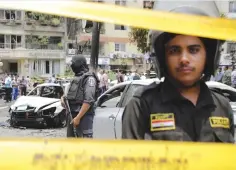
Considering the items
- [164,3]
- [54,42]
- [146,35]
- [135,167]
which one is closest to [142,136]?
[135,167]

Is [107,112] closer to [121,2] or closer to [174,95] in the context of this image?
[174,95]

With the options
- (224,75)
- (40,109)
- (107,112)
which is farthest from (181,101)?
(224,75)

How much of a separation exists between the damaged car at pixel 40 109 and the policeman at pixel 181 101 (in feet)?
5.58

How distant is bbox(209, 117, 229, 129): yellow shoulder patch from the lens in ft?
6.12

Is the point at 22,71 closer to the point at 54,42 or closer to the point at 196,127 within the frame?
the point at 54,42

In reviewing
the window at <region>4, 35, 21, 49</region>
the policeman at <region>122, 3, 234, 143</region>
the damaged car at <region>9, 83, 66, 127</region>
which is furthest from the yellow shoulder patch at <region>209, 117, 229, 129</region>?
the damaged car at <region>9, 83, 66, 127</region>

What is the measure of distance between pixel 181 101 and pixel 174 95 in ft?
0.13

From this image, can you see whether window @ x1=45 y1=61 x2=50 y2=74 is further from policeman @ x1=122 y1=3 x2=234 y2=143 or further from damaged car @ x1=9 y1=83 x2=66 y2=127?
damaged car @ x1=9 y1=83 x2=66 y2=127

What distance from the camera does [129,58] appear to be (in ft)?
8.23

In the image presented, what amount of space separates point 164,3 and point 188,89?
39 cm

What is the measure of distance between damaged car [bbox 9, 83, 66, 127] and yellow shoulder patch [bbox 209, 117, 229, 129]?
1837 millimetres

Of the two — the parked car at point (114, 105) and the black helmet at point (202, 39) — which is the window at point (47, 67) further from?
the parked car at point (114, 105)

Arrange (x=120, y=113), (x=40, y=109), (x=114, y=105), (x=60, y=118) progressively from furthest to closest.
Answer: (x=60, y=118), (x=114, y=105), (x=40, y=109), (x=120, y=113)

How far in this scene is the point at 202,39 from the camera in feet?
6.03
